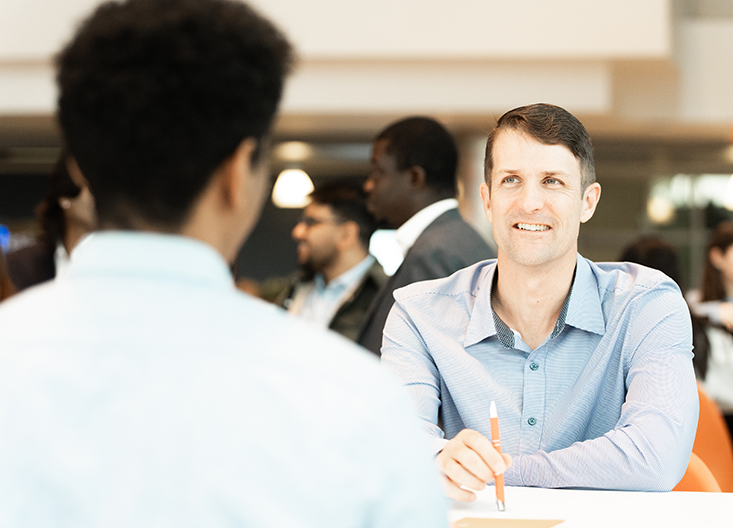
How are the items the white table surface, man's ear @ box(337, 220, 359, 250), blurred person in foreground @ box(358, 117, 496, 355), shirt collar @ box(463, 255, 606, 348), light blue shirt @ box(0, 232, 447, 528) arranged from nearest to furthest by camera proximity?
light blue shirt @ box(0, 232, 447, 528), the white table surface, shirt collar @ box(463, 255, 606, 348), blurred person in foreground @ box(358, 117, 496, 355), man's ear @ box(337, 220, 359, 250)

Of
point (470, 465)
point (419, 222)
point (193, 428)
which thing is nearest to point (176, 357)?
point (193, 428)

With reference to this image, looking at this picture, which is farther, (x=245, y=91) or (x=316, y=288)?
(x=316, y=288)

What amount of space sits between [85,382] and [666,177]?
10724 mm

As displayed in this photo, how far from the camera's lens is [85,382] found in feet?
1.91

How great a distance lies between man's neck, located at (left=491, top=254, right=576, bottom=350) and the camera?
5.74ft

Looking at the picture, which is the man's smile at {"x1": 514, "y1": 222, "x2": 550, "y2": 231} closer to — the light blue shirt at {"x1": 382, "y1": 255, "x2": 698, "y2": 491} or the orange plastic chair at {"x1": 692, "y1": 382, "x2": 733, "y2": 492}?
the light blue shirt at {"x1": 382, "y1": 255, "x2": 698, "y2": 491}

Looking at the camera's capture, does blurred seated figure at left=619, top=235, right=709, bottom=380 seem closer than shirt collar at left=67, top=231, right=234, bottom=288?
No

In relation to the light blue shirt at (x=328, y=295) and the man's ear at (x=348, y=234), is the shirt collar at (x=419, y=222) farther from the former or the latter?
the man's ear at (x=348, y=234)

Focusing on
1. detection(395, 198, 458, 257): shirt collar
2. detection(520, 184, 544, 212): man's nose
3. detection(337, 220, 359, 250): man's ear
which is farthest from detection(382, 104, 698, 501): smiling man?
detection(337, 220, 359, 250): man's ear

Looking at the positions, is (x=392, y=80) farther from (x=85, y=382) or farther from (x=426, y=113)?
(x=85, y=382)

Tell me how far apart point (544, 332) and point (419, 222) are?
1.25 metres

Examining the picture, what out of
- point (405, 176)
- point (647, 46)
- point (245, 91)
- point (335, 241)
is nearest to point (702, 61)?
point (647, 46)

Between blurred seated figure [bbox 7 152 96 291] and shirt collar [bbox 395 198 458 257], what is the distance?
1145mm

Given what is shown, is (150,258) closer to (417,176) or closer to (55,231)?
(417,176)
